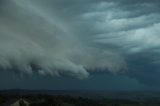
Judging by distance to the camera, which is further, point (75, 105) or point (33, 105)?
point (75, 105)

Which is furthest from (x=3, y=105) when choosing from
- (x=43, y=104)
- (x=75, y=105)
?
(x=75, y=105)

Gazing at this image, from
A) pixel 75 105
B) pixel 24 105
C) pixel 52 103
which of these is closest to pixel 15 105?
pixel 24 105

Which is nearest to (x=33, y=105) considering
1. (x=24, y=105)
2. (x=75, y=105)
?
(x=24, y=105)

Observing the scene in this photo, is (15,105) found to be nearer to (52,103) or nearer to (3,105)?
(3,105)

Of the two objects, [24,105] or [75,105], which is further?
[75,105]

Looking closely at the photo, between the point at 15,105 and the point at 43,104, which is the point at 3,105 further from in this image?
the point at 43,104

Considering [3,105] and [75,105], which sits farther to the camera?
[75,105]
